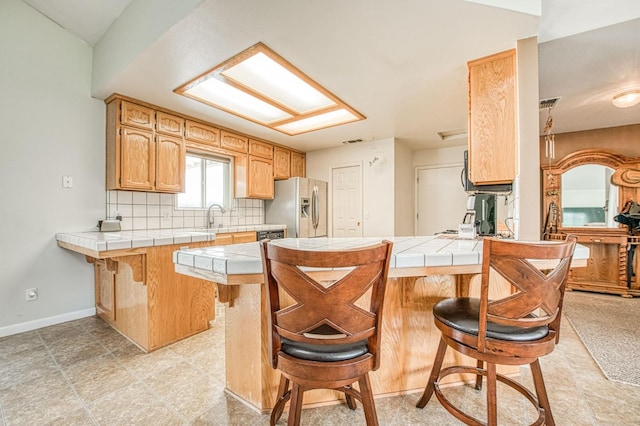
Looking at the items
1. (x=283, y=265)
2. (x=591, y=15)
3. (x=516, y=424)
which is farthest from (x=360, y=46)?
(x=516, y=424)

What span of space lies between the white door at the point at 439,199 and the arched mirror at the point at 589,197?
4.45ft

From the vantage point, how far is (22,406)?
59.8 inches

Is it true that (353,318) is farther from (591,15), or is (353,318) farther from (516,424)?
(591,15)

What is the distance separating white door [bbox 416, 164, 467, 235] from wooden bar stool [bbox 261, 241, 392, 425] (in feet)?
14.8

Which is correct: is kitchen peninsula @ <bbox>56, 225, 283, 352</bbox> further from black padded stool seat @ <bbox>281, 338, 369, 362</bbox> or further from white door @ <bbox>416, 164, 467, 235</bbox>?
white door @ <bbox>416, 164, 467, 235</bbox>

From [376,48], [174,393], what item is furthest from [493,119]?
[174,393]

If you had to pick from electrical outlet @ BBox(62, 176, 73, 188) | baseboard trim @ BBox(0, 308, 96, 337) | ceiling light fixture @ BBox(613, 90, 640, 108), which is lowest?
baseboard trim @ BBox(0, 308, 96, 337)

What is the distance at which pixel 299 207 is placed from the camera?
4.41 m

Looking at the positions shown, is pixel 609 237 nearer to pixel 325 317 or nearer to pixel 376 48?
pixel 376 48

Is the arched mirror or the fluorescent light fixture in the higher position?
the fluorescent light fixture

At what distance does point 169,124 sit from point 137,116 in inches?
13.1

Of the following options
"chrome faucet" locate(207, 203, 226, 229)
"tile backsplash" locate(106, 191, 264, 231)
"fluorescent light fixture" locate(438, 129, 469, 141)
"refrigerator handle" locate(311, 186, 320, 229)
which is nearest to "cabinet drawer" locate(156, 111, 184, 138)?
"tile backsplash" locate(106, 191, 264, 231)

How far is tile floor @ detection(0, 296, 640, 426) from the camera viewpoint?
1.42 meters

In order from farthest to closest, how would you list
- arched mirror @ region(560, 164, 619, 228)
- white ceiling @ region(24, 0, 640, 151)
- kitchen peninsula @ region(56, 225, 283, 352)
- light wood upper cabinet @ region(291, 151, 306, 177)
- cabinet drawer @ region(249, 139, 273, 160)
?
light wood upper cabinet @ region(291, 151, 306, 177)
cabinet drawer @ region(249, 139, 273, 160)
arched mirror @ region(560, 164, 619, 228)
kitchen peninsula @ region(56, 225, 283, 352)
white ceiling @ region(24, 0, 640, 151)
